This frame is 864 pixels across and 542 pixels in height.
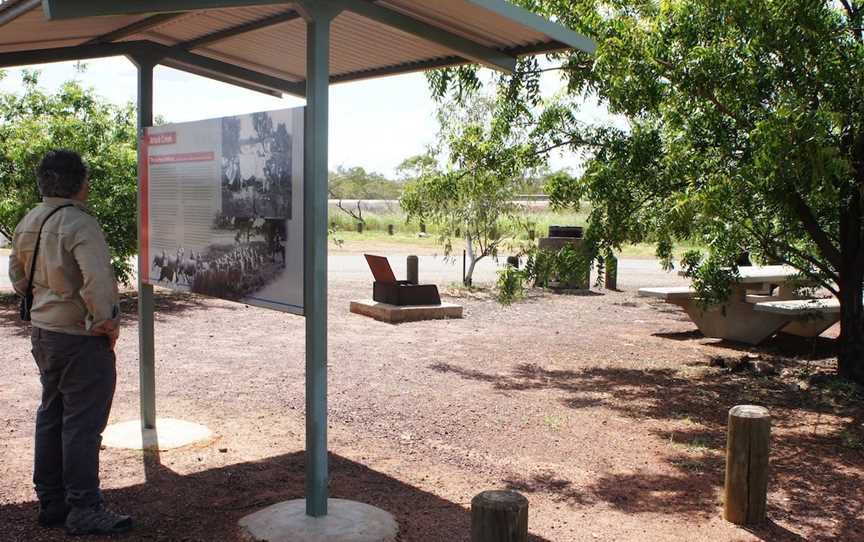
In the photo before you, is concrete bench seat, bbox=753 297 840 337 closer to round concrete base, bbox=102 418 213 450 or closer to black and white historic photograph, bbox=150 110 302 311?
round concrete base, bbox=102 418 213 450

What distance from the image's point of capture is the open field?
4809mm

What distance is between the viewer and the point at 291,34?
5508mm

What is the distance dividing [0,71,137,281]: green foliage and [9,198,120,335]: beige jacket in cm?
908

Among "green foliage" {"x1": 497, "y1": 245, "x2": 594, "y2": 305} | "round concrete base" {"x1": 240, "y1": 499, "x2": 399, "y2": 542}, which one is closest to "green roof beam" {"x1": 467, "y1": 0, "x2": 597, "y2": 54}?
"round concrete base" {"x1": 240, "y1": 499, "x2": 399, "y2": 542}

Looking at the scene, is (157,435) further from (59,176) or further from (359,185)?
(359,185)

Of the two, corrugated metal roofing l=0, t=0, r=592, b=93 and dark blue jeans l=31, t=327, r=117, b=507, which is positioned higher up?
corrugated metal roofing l=0, t=0, r=592, b=93

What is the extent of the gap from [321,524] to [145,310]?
247 cm

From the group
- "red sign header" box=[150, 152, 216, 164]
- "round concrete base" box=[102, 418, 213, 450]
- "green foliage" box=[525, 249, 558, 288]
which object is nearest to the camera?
"red sign header" box=[150, 152, 216, 164]

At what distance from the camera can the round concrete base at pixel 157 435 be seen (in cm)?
583

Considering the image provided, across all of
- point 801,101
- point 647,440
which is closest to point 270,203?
point 647,440

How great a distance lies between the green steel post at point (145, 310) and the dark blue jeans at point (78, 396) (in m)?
1.72

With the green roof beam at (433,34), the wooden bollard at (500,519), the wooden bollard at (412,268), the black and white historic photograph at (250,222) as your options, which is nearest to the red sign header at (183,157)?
the black and white historic photograph at (250,222)

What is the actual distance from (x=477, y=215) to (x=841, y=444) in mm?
12799

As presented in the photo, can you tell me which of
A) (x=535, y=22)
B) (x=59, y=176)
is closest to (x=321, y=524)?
(x=59, y=176)
